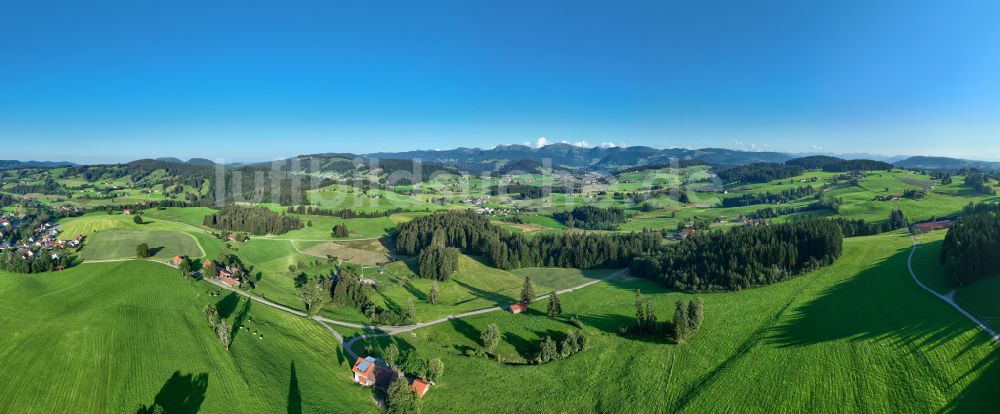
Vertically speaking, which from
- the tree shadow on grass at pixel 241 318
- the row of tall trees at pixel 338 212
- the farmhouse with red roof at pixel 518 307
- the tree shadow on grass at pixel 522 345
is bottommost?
the tree shadow on grass at pixel 522 345

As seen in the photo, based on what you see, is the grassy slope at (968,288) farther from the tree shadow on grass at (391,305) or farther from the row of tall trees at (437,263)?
the row of tall trees at (437,263)

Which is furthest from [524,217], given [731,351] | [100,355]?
[100,355]

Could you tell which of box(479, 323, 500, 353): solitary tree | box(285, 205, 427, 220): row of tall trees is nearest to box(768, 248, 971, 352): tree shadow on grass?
box(479, 323, 500, 353): solitary tree

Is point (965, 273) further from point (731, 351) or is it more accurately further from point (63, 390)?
point (63, 390)

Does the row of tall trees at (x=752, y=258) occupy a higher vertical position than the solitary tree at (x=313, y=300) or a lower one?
higher

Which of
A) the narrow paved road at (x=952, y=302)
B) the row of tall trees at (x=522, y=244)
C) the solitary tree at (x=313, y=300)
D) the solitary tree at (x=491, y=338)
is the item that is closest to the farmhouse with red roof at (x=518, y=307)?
the solitary tree at (x=491, y=338)

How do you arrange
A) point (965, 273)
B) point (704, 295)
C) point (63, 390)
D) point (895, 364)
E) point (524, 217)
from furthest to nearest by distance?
point (524, 217) < point (704, 295) < point (965, 273) < point (895, 364) < point (63, 390)

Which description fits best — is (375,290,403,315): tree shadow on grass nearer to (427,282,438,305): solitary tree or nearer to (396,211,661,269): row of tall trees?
(427,282,438,305): solitary tree
